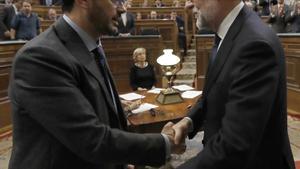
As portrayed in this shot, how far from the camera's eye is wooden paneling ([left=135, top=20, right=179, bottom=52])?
370 inches

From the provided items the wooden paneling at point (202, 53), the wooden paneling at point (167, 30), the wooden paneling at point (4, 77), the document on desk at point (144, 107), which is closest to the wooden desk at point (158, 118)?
the document on desk at point (144, 107)

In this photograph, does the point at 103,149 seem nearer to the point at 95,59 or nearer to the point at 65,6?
the point at 95,59

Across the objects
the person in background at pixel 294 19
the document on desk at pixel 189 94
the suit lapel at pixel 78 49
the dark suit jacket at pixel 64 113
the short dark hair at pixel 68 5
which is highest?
the person in background at pixel 294 19

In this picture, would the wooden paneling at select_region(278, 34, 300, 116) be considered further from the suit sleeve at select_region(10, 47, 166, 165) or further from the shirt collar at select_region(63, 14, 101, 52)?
the suit sleeve at select_region(10, 47, 166, 165)

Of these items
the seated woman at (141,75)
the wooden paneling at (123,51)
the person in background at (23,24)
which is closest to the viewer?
the seated woman at (141,75)

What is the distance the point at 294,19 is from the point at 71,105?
6648 millimetres

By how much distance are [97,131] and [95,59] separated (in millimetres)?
363

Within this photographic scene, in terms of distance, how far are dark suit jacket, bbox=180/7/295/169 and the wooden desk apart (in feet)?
4.97

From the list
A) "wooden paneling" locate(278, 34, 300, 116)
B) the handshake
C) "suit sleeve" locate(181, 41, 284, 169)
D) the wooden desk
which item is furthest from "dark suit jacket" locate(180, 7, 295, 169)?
"wooden paneling" locate(278, 34, 300, 116)

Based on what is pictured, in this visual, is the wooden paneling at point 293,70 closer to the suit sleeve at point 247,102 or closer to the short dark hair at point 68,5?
the suit sleeve at point 247,102

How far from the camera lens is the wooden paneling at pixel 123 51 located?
7.10m

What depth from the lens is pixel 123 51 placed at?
7.11 meters

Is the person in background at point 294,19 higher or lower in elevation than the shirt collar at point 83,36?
higher

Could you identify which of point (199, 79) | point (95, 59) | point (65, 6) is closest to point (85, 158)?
point (95, 59)
